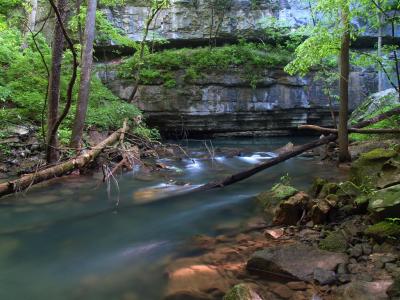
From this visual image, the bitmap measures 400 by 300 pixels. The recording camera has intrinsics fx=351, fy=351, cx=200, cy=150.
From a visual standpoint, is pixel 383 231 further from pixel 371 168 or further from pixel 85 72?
pixel 85 72

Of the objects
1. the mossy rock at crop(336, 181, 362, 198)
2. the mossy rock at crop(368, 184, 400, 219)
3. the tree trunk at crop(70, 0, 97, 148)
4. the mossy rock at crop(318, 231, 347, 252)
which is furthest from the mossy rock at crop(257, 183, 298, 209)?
the tree trunk at crop(70, 0, 97, 148)

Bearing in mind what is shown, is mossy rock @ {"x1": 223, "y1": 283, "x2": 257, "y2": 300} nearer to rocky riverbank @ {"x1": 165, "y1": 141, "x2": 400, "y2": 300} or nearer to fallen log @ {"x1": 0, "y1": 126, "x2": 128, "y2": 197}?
rocky riverbank @ {"x1": 165, "y1": 141, "x2": 400, "y2": 300}

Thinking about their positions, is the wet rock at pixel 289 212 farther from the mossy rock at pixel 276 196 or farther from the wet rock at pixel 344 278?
the wet rock at pixel 344 278

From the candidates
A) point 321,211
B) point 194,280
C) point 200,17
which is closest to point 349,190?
point 321,211

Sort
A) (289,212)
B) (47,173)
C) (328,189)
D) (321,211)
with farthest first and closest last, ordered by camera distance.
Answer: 1. (47,173)
2. (328,189)
3. (289,212)
4. (321,211)

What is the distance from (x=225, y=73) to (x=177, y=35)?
4406 mm

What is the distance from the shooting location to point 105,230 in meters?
5.39

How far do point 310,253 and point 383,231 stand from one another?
875mm

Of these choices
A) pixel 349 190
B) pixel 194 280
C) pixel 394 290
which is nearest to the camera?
pixel 394 290

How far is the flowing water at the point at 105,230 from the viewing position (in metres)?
3.84

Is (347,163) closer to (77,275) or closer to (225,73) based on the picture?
(77,275)

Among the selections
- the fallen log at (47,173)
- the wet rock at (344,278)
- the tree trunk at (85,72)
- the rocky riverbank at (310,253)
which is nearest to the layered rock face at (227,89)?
the tree trunk at (85,72)

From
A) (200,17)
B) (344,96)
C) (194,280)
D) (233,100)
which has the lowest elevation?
(194,280)

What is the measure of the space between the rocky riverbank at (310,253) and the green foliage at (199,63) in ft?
38.7
